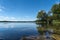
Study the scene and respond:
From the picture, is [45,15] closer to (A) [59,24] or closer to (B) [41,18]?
(B) [41,18]

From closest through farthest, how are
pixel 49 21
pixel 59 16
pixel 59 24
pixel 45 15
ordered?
pixel 59 24 → pixel 59 16 → pixel 49 21 → pixel 45 15

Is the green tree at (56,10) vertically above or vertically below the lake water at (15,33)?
above

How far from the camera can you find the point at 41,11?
54906 millimetres

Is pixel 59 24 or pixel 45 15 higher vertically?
pixel 45 15

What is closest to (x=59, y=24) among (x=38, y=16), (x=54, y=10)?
(x=54, y=10)

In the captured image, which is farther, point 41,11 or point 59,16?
point 41,11

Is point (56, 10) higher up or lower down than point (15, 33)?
higher up

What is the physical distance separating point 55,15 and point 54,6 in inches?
135

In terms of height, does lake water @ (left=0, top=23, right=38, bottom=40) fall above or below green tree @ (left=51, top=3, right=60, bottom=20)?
below

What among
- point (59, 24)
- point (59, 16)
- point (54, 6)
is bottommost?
point (59, 24)

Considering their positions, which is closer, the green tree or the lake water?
the lake water

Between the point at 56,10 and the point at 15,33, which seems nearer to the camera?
the point at 15,33

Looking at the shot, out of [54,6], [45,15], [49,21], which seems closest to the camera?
[54,6]

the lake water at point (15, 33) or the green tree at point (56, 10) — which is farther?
the green tree at point (56, 10)
